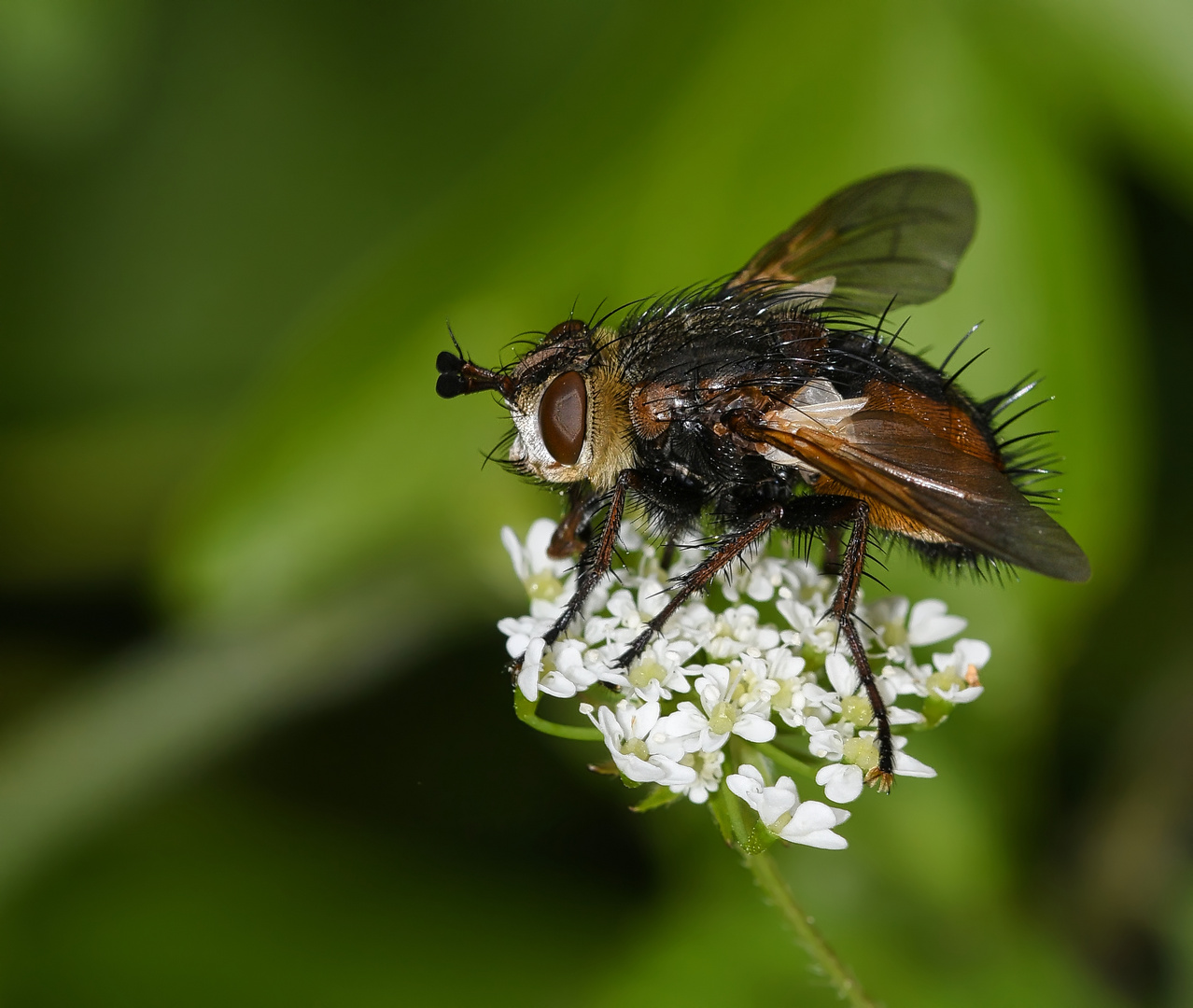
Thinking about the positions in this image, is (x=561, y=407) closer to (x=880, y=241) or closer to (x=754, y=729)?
(x=754, y=729)

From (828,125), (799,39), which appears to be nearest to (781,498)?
(828,125)

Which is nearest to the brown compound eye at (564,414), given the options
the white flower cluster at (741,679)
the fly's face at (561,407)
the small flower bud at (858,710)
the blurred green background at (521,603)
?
the fly's face at (561,407)

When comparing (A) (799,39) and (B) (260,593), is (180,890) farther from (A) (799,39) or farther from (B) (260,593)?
(A) (799,39)

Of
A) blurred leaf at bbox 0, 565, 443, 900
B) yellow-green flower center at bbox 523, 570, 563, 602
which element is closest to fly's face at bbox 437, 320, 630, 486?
yellow-green flower center at bbox 523, 570, 563, 602

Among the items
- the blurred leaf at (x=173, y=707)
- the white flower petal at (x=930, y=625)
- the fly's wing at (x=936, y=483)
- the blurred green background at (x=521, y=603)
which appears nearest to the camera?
the fly's wing at (x=936, y=483)

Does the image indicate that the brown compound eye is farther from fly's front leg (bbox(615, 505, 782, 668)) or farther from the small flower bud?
the small flower bud

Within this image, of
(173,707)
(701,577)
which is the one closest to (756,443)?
(701,577)

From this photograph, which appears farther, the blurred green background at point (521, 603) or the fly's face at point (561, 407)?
the blurred green background at point (521, 603)

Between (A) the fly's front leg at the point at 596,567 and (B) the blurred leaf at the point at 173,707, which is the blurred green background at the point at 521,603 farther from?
(A) the fly's front leg at the point at 596,567
